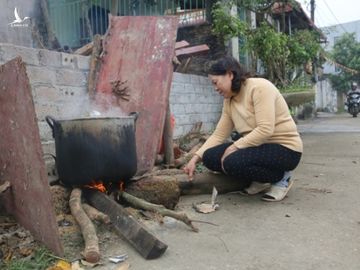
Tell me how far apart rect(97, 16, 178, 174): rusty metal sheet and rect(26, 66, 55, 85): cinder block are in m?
0.51

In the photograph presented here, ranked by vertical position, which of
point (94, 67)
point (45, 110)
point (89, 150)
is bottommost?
point (89, 150)

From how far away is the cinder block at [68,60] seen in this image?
3951mm

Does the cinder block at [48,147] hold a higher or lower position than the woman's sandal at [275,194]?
higher

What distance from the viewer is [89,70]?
425 cm

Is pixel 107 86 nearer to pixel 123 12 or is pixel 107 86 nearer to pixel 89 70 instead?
pixel 89 70

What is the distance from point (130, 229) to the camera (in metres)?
2.38

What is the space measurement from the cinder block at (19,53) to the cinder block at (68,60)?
36 centimetres

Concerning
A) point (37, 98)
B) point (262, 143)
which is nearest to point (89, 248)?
point (262, 143)

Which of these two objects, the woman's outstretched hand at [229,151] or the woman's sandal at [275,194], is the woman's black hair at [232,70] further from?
the woman's sandal at [275,194]

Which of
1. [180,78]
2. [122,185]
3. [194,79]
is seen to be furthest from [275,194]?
[194,79]

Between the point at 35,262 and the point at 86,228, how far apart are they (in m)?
0.33

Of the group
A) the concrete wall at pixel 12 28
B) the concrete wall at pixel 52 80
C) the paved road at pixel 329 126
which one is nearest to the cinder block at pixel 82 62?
the concrete wall at pixel 52 80

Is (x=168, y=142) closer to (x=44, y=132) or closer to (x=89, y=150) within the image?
(x=44, y=132)

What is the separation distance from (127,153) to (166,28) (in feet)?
5.86
